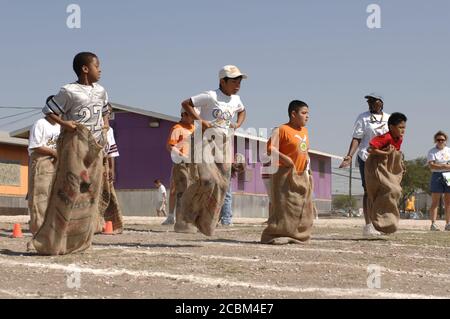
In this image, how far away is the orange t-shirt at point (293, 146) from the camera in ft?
33.5

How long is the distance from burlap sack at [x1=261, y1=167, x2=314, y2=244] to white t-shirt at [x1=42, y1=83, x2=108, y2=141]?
268cm

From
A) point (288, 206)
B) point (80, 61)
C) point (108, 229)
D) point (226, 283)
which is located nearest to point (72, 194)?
point (80, 61)

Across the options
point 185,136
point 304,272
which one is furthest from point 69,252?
point 185,136

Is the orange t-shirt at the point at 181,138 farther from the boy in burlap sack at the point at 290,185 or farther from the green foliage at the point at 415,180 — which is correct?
the green foliage at the point at 415,180

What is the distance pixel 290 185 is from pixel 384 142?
6.49 ft

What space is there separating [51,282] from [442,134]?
12085 millimetres

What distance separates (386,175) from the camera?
37.7 feet

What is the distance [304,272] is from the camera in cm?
720

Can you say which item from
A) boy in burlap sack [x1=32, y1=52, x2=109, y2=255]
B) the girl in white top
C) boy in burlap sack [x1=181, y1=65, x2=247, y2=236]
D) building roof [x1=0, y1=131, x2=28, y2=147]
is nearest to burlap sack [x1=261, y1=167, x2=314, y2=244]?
boy in burlap sack [x1=181, y1=65, x2=247, y2=236]

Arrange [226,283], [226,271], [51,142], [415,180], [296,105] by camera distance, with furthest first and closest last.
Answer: [415,180] → [51,142] → [296,105] → [226,271] → [226,283]

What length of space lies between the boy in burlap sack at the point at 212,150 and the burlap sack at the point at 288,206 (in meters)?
0.75

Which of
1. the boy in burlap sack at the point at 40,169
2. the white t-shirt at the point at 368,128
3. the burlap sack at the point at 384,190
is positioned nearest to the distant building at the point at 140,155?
the white t-shirt at the point at 368,128

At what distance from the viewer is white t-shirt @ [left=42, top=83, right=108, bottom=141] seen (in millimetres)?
8250

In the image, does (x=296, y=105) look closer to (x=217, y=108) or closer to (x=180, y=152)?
(x=217, y=108)
